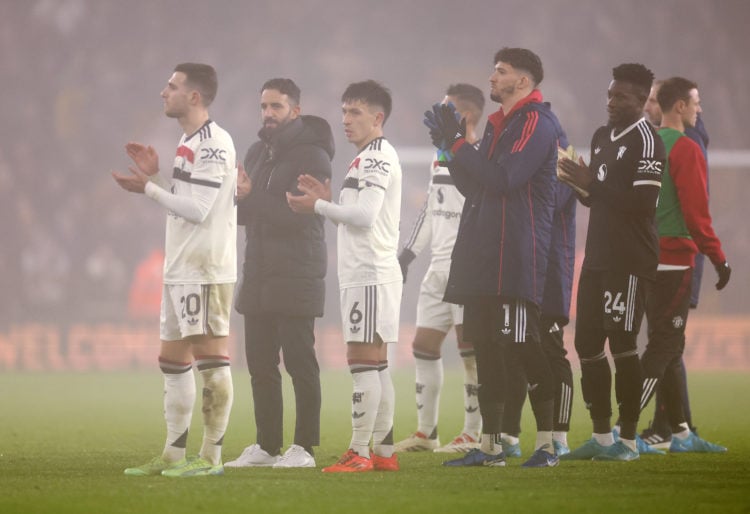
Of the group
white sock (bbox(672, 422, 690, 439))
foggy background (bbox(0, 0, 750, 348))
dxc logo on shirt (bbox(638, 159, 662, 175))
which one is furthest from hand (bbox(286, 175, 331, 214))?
foggy background (bbox(0, 0, 750, 348))

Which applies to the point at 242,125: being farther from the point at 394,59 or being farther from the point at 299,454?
the point at 299,454

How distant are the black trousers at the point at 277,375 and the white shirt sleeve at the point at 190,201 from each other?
40.9 inches

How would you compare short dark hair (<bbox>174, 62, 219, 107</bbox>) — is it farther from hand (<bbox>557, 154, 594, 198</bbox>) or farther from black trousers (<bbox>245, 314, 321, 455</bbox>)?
hand (<bbox>557, 154, 594, 198</bbox>)

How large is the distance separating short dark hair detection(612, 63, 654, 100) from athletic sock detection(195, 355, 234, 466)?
259cm

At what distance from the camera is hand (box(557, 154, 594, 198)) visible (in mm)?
7105

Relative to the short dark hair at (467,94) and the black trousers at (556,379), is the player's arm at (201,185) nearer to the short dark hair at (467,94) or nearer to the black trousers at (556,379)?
the black trousers at (556,379)

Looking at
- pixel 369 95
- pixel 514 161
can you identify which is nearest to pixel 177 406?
pixel 369 95

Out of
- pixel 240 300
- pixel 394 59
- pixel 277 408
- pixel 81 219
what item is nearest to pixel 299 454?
pixel 277 408

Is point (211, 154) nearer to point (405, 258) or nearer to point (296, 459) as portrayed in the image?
point (296, 459)

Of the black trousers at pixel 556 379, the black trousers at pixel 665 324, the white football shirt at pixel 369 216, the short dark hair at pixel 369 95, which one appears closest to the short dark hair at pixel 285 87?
the short dark hair at pixel 369 95

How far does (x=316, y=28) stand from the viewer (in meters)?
33.4

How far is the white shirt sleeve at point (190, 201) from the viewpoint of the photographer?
6504 mm

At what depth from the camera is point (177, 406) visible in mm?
6691

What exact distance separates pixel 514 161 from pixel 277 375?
1903 mm
